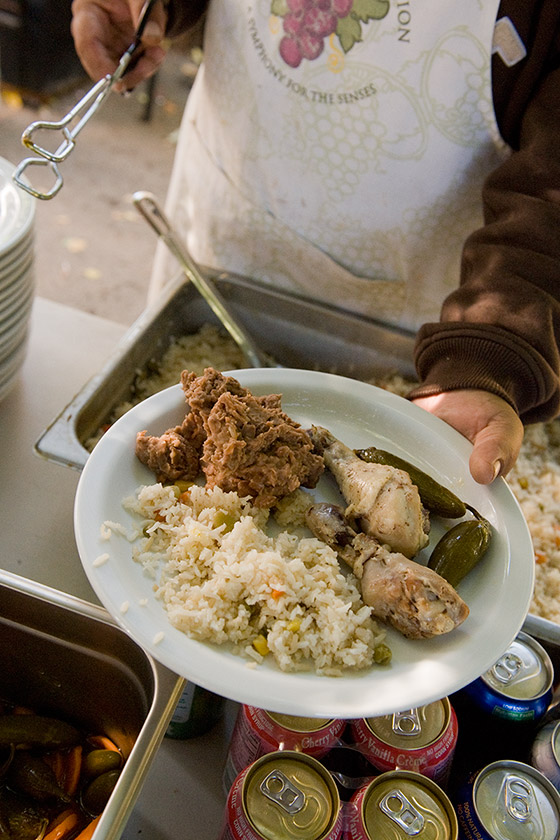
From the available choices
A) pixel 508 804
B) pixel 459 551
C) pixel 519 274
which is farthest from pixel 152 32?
pixel 508 804

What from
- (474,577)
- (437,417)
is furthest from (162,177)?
(474,577)

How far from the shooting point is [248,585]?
0.96 m

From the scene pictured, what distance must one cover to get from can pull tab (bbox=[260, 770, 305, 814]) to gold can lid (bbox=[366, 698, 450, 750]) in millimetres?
137

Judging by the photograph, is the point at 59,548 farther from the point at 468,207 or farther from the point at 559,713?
the point at 468,207

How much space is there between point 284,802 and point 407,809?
158 millimetres

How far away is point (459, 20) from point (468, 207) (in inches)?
16.1

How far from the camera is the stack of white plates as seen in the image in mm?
1260

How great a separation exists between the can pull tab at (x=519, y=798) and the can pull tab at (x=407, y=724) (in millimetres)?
136

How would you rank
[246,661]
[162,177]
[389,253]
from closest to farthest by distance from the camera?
1. [246,661]
2. [389,253]
3. [162,177]

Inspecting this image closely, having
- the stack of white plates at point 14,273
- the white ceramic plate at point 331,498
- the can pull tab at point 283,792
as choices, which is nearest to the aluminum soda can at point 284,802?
the can pull tab at point 283,792

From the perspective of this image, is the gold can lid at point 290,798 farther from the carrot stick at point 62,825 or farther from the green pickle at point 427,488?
the green pickle at point 427,488

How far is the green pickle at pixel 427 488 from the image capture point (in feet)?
3.78

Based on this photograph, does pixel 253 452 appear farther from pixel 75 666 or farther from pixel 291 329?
pixel 291 329

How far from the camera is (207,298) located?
176 cm
